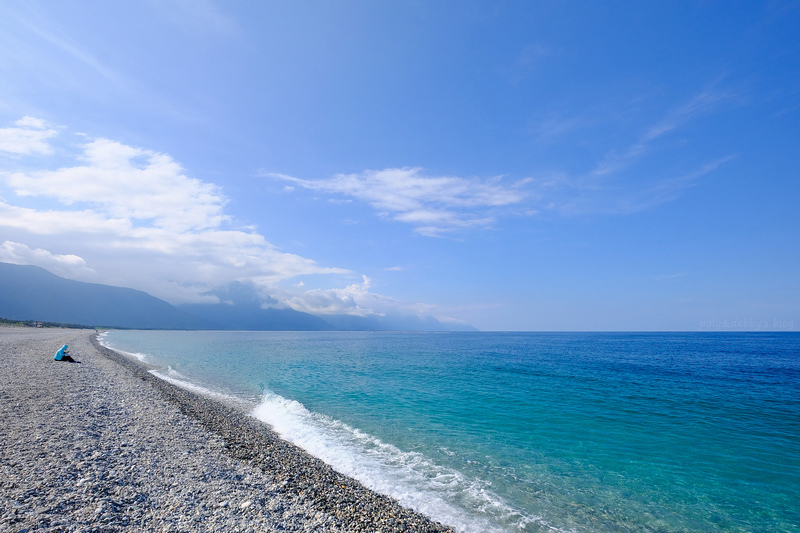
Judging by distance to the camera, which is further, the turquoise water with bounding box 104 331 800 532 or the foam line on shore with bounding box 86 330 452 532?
the turquoise water with bounding box 104 331 800 532

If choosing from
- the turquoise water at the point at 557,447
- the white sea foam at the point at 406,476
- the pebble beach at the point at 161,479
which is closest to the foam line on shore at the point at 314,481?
the pebble beach at the point at 161,479

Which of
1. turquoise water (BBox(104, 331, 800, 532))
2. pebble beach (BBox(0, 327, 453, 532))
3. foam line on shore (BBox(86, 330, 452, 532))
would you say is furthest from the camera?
turquoise water (BBox(104, 331, 800, 532))

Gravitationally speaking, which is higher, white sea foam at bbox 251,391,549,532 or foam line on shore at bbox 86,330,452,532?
foam line on shore at bbox 86,330,452,532

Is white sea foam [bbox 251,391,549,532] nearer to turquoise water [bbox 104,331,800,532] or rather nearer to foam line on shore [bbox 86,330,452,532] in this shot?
turquoise water [bbox 104,331,800,532]

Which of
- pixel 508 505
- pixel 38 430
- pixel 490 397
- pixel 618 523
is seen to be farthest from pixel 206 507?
pixel 490 397

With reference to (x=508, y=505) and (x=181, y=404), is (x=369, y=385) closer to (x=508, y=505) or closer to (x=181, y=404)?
(x=181, y=404)

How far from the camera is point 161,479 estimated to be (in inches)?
388

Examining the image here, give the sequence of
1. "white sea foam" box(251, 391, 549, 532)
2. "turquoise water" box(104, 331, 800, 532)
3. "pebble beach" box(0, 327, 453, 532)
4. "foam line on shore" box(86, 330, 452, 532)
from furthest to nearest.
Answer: "turquoise water" box(104, 331, 800, 532), "white sea foam" box(251, 391, 549, 532), "foam line on shore" box(86, 330, 452, 532), "pebble beach" box(0, 327, 453, 532)

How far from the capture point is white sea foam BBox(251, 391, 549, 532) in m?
10.3

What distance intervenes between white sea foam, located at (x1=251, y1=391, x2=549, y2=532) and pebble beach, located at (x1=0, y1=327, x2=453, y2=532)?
37.8 inches

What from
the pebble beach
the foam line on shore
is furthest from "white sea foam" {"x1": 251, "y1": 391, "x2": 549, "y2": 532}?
the pebble beach

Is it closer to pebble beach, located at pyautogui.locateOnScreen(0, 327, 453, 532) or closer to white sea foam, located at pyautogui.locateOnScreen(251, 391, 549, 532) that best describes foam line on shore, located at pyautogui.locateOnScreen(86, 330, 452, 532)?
pebble beach, located at pyautogui.locateOnScreen(0, 327, 453, 532)

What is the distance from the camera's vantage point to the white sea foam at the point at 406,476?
33.8ft

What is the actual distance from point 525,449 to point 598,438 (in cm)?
538
